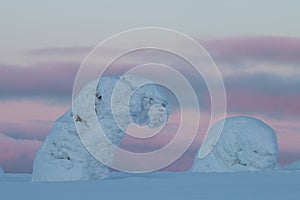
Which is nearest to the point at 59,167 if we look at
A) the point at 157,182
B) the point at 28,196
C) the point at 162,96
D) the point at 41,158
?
the point at 41,158

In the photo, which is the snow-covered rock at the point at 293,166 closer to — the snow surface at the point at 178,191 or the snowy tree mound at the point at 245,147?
the snowy tree mound at the point at 245,147

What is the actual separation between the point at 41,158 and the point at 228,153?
5936mm

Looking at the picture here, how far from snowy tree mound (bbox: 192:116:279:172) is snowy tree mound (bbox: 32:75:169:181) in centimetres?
351

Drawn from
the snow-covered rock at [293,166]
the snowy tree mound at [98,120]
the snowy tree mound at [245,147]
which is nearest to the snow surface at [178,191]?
the snowy tree mound at [98,120]

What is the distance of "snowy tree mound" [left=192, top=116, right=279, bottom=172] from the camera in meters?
19.4

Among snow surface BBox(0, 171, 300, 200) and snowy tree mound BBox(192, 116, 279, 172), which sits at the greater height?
snowy tree mound BBox(192, 116, 279, 172)

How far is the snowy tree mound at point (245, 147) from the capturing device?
19.4 meters

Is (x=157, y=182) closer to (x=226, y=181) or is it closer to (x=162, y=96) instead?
(x=226, y=181)

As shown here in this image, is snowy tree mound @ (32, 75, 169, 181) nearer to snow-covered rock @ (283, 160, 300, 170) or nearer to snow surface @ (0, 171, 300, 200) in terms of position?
snow surface @ (0, 171, 300, 200)

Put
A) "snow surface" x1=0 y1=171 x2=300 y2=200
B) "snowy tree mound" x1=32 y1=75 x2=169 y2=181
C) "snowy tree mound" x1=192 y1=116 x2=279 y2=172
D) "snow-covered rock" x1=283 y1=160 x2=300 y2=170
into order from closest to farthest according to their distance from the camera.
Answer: "snow surface" x1=0 y1=171 x2=300 y2=200
"snowy tree mound" x1=32 y1=75 x2=169 y2=181
"snowy tree mound" x1=192 y1=116 x2=279 y2=172
"snow-covered rock" x1=283 y1=160 x2=300 y2=170

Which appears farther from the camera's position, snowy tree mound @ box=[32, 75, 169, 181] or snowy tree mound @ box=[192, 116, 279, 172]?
snowy tree mound @ box=[192, 116, 279, 172]

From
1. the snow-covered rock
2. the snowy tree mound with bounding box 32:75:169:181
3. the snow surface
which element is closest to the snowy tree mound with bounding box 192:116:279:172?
the snow-covered rock

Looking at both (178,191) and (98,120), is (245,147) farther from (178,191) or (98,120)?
(178,191)

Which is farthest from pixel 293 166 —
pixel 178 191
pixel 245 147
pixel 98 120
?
pixel 178 191
